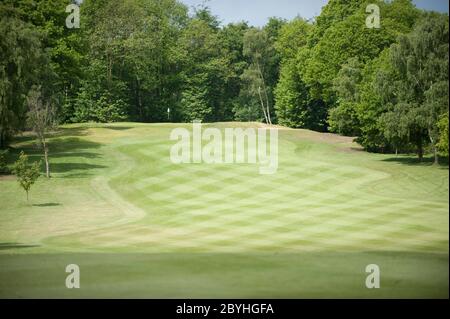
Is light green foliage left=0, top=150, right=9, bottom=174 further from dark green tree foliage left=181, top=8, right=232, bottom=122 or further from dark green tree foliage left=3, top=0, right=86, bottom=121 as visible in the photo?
dark green tree foliage left=181, top=8, right=232, bottom=122

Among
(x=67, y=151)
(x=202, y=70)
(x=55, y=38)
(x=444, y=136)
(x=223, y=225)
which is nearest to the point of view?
(x=444, y=136)

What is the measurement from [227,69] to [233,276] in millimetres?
72997

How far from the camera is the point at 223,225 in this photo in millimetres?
28625

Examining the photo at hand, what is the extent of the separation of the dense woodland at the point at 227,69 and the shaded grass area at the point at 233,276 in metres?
20.5

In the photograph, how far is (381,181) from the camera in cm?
3719

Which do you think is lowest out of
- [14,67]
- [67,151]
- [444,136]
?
[67,151]

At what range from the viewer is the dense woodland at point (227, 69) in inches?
1687

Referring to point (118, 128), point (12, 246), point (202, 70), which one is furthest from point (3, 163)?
point (202, 70)

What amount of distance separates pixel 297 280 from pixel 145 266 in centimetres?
521

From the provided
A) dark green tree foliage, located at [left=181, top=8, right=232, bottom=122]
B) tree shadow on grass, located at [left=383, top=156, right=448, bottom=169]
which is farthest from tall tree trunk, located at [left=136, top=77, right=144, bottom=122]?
tree shadow on grass, located at [left=383, top=156, right=448, bottom=169]

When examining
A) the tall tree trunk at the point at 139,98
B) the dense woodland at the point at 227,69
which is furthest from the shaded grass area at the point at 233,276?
the tall tree trunk at the point at 139,98

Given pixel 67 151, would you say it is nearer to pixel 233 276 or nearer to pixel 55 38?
pixel 55 38

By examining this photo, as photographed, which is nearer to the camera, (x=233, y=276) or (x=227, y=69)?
(x=233, y=276)

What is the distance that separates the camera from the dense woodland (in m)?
42.8
